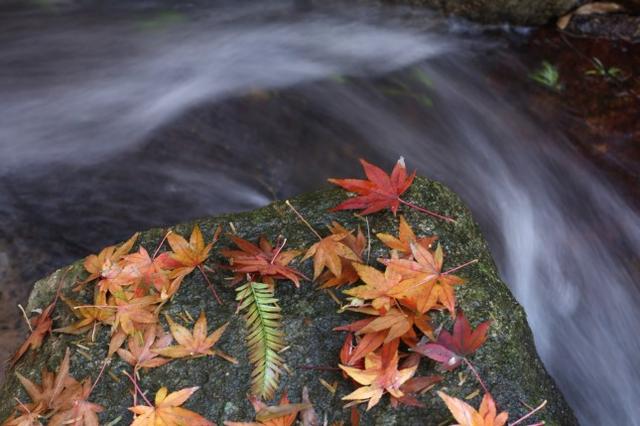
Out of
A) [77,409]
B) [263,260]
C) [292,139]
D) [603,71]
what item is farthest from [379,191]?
[603,71]

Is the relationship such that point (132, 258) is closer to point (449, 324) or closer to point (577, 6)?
A: point (449, 324)

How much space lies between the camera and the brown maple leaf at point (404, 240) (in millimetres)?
2170

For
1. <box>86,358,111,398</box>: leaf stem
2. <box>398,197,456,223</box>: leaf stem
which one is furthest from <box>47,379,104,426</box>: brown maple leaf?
<box>398,197,456,223</box>: leaf stem

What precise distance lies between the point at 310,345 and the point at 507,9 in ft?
13.6

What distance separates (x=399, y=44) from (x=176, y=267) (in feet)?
11.9

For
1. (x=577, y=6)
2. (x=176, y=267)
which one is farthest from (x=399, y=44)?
(x=176, y=267)

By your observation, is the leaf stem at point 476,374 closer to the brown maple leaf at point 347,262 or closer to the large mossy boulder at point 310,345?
the large mossy boulder at point 310,345

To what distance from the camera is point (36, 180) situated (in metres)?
3.86

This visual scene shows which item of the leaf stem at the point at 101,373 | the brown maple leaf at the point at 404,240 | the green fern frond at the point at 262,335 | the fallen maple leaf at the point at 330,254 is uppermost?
the brown maple leaf at the point at 404,240

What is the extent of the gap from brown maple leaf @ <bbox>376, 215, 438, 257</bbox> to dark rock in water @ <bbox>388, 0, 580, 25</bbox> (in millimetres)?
3612

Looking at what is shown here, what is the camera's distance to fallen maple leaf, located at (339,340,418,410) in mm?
1852

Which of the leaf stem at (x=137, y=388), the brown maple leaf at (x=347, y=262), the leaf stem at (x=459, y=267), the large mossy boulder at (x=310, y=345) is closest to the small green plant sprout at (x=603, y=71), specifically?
the large mossy boulder at (x=310, y=345)

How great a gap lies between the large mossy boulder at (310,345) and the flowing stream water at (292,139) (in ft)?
3.87

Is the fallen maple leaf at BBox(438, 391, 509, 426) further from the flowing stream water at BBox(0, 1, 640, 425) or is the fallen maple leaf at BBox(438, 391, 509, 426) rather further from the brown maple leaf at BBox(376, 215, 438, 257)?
the flowing stream water at BBox(0, 1, 640, 425)
